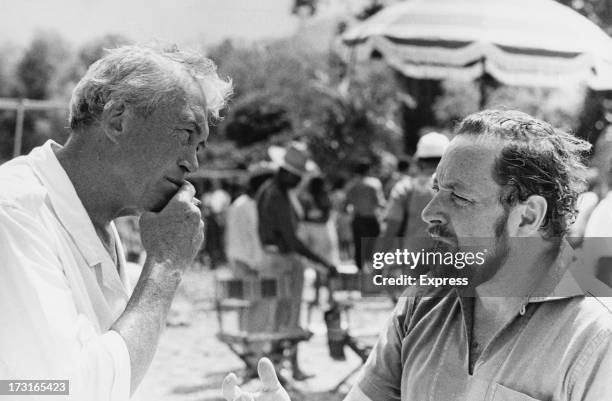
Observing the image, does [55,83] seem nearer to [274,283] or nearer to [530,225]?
[274,283]

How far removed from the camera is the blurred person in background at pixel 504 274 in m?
1.63

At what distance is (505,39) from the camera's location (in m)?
6.32

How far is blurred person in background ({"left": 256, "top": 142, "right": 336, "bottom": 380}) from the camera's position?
6645mm

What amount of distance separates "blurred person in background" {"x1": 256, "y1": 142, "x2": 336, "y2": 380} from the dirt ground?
33 cm

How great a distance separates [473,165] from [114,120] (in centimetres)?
79

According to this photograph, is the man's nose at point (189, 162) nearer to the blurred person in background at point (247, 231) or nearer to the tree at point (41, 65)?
the blurred person in background at point (247, 231)

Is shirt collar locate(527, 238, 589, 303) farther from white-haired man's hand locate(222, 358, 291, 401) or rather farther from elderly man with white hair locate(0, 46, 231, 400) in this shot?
elderly man with white hair locate(0, 46, 231, 400)

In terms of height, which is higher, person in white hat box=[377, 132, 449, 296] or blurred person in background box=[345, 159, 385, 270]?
person in white hat box=[377, 132, 449, 296]

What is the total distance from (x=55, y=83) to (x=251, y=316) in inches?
1715

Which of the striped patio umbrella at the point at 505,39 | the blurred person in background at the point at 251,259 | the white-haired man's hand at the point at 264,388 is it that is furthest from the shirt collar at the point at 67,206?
the striped patio umbrella at the point at 505,39

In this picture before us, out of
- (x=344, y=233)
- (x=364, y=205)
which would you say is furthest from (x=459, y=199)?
(x=344, y=233)

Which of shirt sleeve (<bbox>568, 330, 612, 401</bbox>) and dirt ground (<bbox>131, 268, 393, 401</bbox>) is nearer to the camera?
shirt sleeve (<bbox>568, 330, 612, 401</bbox>)

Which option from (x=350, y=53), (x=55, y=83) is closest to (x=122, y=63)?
(x=350, y=53)

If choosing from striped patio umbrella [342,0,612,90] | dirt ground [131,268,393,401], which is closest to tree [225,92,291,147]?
dirt ground [131,268,393,401]
